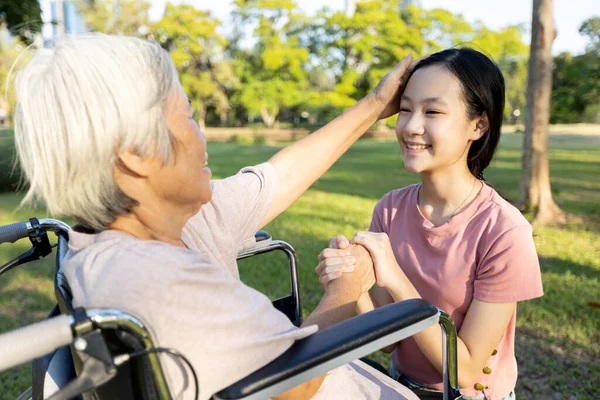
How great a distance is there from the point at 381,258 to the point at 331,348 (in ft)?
1.83

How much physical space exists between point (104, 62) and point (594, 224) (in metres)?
6.78

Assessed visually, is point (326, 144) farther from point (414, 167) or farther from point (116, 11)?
point (116, 11)

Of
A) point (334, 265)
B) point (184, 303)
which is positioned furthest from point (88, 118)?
point (334, 265)

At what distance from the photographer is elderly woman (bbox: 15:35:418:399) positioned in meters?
1.04

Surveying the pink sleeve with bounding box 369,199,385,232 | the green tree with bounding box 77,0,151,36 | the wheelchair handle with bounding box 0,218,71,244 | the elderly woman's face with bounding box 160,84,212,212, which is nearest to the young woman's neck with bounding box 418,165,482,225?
the pink sleeve with bounding box 369,199,385,232

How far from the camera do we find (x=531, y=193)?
22.7 ft

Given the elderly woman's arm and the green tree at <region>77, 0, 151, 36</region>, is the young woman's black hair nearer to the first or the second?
the elderly woman's arm

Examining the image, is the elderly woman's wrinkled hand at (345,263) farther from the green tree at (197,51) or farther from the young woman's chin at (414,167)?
the green tree at (197,51)

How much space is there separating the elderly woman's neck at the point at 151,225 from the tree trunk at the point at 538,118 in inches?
239

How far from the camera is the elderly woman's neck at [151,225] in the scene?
1.25m

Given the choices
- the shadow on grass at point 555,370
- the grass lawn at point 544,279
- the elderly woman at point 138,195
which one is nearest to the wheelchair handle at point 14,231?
the elderly woman at point 138,195

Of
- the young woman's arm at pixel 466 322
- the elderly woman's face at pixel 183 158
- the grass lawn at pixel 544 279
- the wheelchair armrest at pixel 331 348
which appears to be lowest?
the grass lawn at pixel 544 279

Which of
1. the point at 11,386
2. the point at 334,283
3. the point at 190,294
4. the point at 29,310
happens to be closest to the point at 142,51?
the point at 190,294

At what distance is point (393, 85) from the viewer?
190 cm
